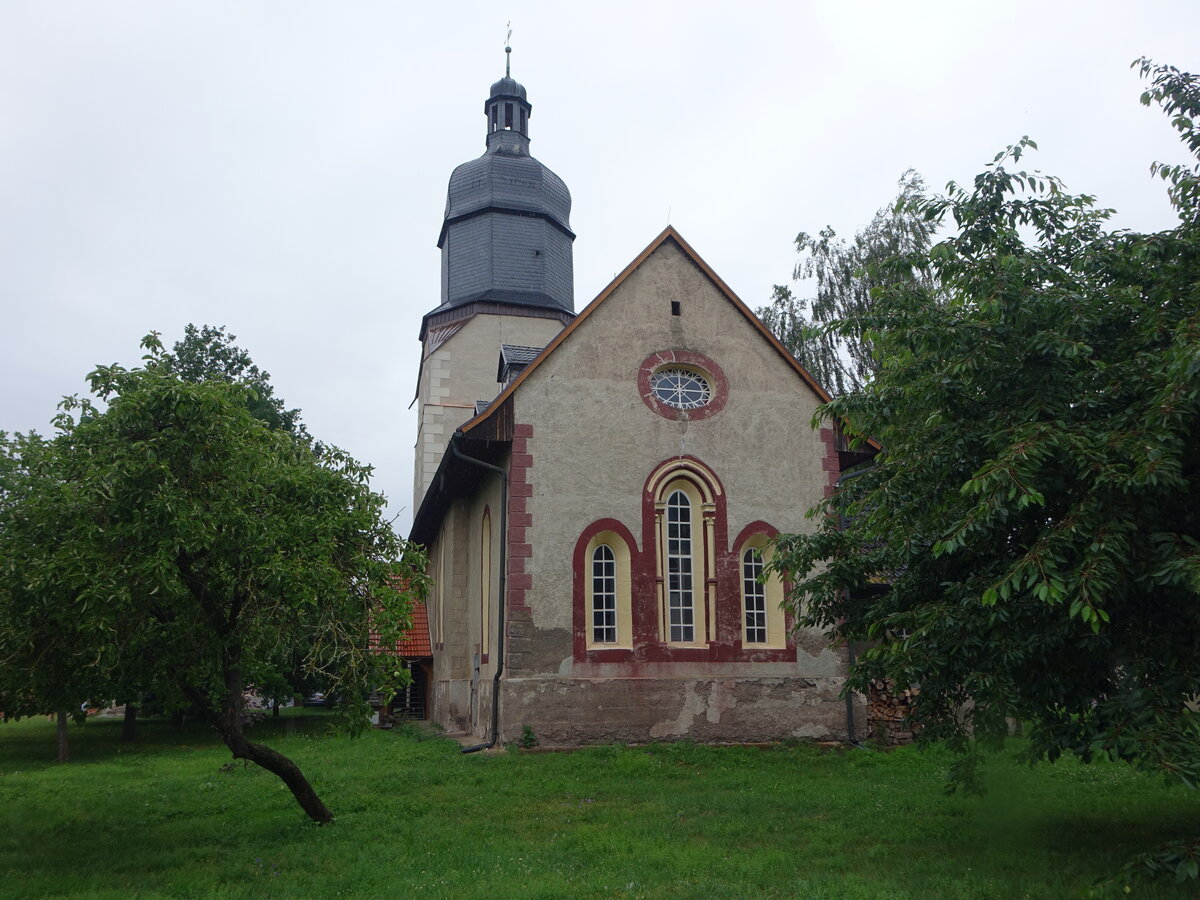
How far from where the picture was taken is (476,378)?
32531mm

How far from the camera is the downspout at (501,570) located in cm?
1731

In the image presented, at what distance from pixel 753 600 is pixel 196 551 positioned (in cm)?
1118

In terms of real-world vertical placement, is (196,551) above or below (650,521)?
below

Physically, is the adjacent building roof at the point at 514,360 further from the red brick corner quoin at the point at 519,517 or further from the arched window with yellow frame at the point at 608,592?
the arched window with yellow frame at the point at 608,592

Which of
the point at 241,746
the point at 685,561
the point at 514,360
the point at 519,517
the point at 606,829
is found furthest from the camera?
the point at 514,360

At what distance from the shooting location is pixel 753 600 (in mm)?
18734

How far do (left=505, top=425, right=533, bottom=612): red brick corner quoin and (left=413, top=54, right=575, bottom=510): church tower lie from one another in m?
13.9

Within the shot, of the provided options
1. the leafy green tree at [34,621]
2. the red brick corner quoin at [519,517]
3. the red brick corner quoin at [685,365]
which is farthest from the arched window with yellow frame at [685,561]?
the leafy green tree at [34,621]

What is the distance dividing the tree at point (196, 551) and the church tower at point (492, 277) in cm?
2087

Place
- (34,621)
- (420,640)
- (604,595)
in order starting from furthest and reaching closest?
(420,640)
(604,595)
(34,621)

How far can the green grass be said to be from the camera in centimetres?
872

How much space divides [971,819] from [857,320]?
17.7 ft

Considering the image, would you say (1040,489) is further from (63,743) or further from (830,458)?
(63,743)

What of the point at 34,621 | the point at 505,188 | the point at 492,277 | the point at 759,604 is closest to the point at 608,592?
the point at 759,604
